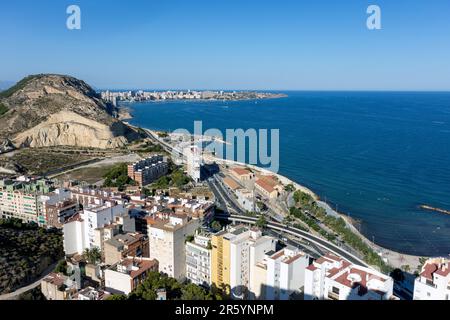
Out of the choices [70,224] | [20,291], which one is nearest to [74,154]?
[70,224]

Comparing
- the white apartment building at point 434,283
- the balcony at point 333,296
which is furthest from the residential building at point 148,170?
the white apartment building at point 434,283

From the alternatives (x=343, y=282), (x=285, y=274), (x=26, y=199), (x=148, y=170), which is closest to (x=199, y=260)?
(x=285, y=274)

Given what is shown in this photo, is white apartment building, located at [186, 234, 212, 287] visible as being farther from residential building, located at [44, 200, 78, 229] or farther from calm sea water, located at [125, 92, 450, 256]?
calm sea water, located at [125, 92, 450, 256]

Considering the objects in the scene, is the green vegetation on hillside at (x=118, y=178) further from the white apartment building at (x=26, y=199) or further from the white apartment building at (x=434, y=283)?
the white apartment building at (x=434, y=283)

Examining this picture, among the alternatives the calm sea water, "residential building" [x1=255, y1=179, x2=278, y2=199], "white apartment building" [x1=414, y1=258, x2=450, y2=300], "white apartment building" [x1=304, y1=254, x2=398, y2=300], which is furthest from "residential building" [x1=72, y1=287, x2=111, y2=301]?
"residential building" [x1=255, y1=179, x2=278, y2=199]
